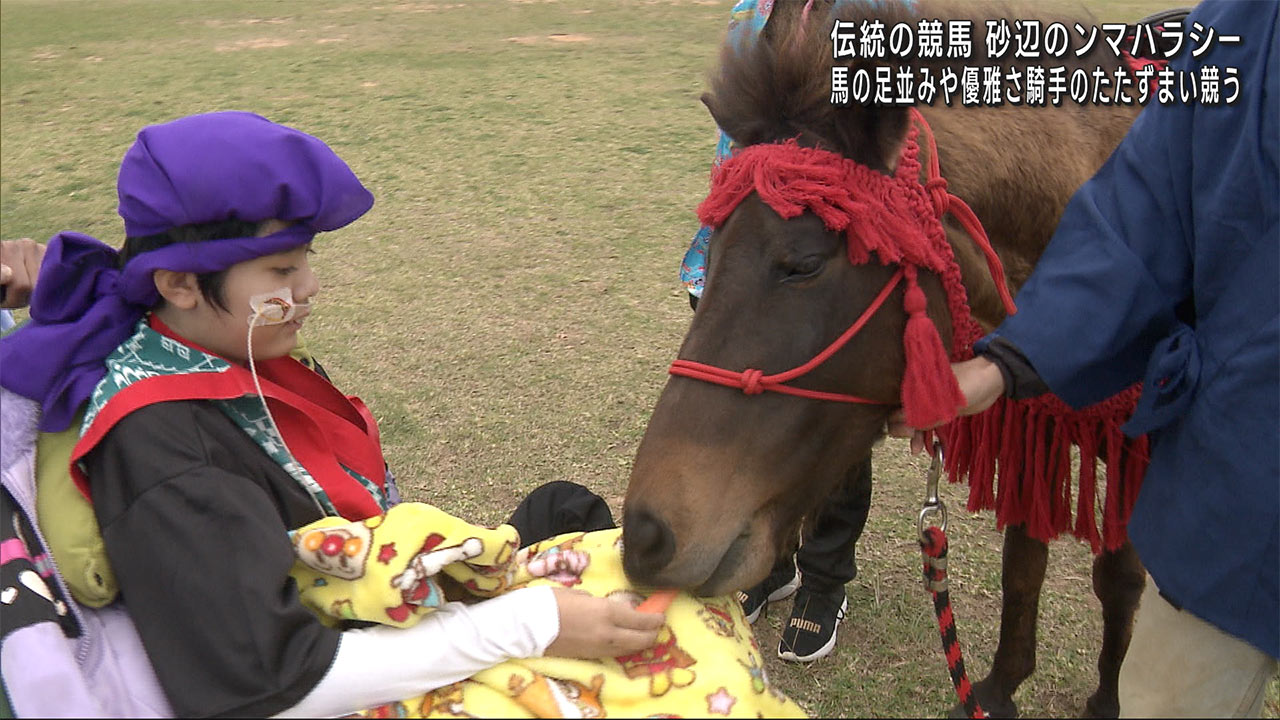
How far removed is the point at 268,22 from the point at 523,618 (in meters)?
14.9

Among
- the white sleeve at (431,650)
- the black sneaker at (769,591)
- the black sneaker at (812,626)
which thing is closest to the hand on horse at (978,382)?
the white sleeve at (431,650)

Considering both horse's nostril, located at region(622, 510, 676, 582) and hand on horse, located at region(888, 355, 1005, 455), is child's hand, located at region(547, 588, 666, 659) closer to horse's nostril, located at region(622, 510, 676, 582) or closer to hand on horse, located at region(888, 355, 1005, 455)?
horse's nostril, located at region(622, 510, 676, 582)

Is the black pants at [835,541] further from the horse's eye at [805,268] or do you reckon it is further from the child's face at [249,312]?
the child's face at [249,312]

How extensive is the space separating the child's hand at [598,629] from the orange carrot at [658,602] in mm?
41

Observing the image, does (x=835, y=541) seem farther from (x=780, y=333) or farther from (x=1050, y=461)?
(x=780, y=333)

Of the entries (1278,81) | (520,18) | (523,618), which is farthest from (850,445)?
(520,18)

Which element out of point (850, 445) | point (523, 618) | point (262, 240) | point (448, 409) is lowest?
point (448, 409)

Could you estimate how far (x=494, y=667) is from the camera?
5.02 feet

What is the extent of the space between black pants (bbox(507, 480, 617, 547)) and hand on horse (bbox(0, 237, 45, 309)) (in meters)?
1.10

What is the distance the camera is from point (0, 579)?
4.71ft

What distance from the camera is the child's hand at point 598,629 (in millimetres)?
1535

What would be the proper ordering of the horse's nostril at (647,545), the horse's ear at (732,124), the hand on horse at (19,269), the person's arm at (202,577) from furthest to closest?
the hand on horse at (19,269) → the horse's ear at (732,124) → the horse's nostril at (647,545) → the person's arm at (202,577)

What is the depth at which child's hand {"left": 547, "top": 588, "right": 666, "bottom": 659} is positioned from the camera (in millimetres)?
1535

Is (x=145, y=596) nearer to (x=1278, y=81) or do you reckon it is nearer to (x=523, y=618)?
(x=523, y=618)
